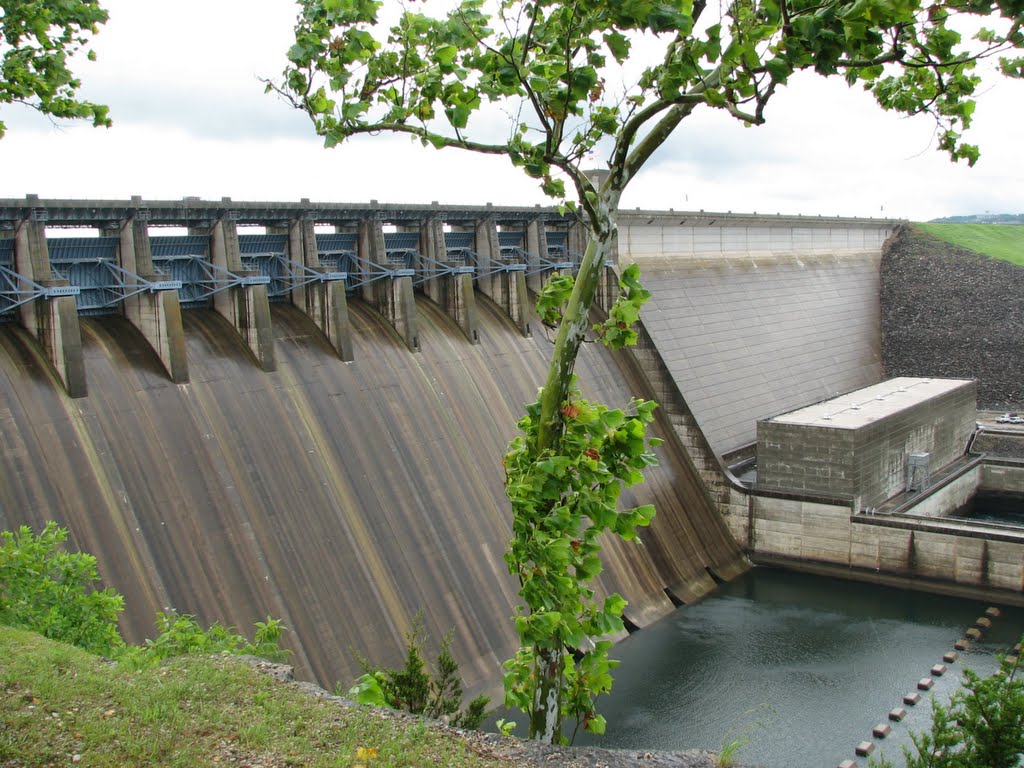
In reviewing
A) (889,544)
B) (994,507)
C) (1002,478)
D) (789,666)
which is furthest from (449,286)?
(994,507)

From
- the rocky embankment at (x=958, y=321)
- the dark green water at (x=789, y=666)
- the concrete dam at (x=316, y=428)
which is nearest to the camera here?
the concrete dam at (x=316, y=428)

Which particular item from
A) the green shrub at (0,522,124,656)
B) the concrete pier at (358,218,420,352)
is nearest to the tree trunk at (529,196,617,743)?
the green shrub at (0,522,124,656)

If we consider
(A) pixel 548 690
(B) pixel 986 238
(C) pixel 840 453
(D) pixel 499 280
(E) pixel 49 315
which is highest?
(B) pixel 986 238

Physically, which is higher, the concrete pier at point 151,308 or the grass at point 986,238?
the grass at point 986,238

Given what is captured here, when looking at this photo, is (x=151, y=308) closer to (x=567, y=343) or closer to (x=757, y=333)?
(x=567, y=343)

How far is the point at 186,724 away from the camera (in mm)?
6840

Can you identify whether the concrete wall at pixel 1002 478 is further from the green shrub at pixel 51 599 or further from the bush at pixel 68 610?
the green shrub at pixel 51 599

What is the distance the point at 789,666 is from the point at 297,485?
34.9ft

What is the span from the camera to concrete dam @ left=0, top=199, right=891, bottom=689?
1586 centimetres

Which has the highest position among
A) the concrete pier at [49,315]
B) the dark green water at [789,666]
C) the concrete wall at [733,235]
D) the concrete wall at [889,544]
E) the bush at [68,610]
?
the concrete wall at [733,235]

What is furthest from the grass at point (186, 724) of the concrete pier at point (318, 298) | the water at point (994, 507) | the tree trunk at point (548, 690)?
the water at point (994, 507)

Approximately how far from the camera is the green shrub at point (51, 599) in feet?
31.9

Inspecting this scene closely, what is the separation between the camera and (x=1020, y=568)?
23.5 meters

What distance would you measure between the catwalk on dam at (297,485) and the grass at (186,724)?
7.18 m
